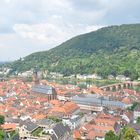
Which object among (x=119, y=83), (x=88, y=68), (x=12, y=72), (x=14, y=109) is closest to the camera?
(x=14, y=109)

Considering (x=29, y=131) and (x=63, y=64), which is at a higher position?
(x=63, y=64)

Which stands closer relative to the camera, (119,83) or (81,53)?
(119,83)

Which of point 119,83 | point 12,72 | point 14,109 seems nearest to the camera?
point 14,109

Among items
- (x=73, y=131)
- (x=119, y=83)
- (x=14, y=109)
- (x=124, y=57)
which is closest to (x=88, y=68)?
(x=124, y=57)

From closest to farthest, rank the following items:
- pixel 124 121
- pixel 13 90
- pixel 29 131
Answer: pixel 29 131
pixel 124 121
pixel 13 90

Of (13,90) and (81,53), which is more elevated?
(81,53)

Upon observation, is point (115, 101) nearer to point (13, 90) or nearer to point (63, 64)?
point (13, 90)

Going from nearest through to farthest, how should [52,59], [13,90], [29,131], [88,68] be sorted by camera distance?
[29,131], [13,90], [88,68], [52,59]

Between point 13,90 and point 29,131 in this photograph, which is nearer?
point 29,131

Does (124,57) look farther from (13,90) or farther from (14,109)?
(14,109)

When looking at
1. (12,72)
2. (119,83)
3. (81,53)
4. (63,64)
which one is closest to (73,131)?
(119,83)
